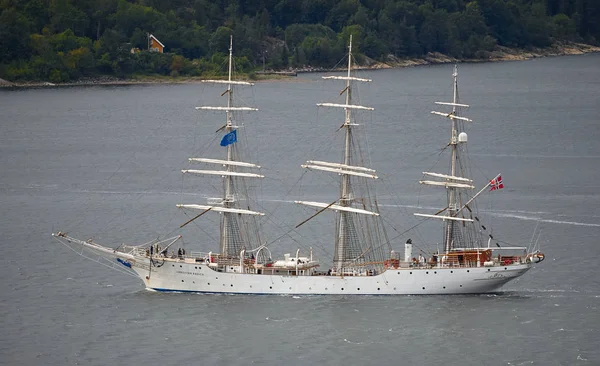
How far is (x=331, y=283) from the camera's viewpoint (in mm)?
80938

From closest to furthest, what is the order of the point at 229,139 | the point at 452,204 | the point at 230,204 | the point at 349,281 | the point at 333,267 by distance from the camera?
1. the point at 349,281
2. the point at 229,139
3. the point at 333,267
4. the point at 230,204
5. the point at 452,204

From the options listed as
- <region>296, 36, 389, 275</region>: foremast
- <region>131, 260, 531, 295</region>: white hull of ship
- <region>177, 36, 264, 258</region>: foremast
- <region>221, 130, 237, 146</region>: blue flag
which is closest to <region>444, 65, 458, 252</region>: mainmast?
<region>131, 260, 531, 295</region>: white hull of ship

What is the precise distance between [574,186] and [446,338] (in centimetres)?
4613

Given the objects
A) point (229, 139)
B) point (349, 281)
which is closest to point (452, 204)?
point (349, 281)

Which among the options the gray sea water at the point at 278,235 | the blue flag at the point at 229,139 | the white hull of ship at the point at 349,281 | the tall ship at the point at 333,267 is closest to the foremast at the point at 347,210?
the tall ship at the point at 333,267

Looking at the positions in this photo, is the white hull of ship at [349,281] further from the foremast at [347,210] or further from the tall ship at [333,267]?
the foremast at [347,210]

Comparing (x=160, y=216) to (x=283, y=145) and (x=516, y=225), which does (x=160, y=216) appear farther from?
(x=283, y=145)

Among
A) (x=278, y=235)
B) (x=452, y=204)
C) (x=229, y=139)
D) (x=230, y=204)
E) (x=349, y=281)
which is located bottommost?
(x=278, y=235)

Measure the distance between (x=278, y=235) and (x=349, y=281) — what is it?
55.4 ft

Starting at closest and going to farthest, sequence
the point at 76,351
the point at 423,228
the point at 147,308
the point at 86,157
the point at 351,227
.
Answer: the point at 76,351, the point at 147,308, the point at 351,227, the point at 423,228, the point at 86,157

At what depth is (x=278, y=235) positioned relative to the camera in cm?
9719

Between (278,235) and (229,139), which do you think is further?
(278,235)

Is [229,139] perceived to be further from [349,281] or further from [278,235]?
[278,235]

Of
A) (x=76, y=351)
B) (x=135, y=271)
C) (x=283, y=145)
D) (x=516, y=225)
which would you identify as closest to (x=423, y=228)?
(x=516, y=225)
